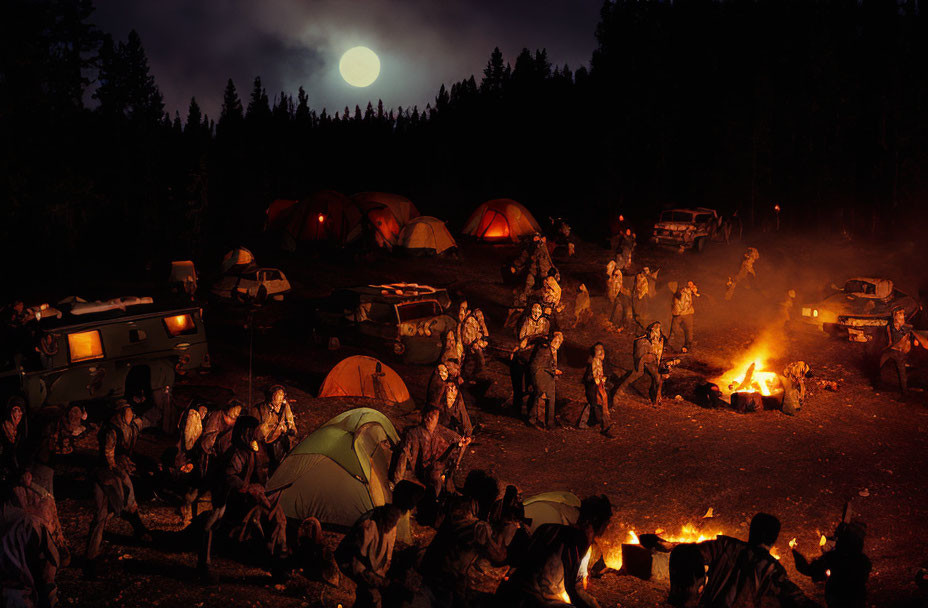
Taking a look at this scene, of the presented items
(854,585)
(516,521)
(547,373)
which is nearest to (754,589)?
(854,585)

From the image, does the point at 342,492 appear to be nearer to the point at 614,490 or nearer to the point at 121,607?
the point at 121,607

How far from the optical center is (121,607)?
6805mm

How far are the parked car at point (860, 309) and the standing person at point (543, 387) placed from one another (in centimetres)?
1045

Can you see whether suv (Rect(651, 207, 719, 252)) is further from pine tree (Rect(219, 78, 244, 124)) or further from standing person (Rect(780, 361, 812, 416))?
pine tree (Rect(219, 78, 244, 124))

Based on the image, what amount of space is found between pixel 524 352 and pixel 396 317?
4.33 meters

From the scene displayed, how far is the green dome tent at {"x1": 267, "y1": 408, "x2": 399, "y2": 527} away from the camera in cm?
935

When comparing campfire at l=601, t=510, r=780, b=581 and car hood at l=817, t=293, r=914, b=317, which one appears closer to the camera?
campfire at l=601, t=510, r=780, b=581

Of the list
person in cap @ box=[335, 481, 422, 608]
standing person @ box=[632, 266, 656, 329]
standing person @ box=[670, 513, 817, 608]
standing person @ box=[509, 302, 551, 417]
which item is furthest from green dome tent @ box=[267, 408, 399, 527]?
standing person @ box=[632, 266, 656, 329]

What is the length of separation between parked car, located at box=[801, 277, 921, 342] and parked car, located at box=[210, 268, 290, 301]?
56.0 ft

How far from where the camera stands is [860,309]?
19.8 meters

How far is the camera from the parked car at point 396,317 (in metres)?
17.3

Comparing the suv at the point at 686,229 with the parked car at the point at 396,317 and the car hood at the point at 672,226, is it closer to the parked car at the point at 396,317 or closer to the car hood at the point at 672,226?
the car hood at the point at 672,226

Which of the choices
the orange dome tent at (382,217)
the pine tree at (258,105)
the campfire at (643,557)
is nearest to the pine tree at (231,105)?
the pine tree at (258,105)

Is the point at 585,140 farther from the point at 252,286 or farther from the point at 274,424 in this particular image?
the point at 274,424
